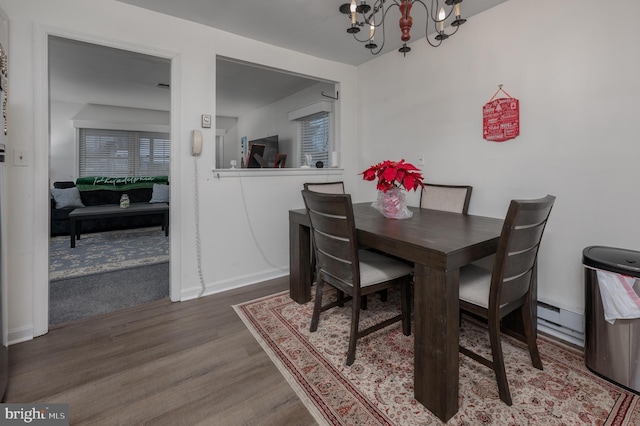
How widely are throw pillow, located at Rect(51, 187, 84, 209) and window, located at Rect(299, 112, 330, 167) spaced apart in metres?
3.75

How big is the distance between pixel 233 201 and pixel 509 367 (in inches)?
91.3

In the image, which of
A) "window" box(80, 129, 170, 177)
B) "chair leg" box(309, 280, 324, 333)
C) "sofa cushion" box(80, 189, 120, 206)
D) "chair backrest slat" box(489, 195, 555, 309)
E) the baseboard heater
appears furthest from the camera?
"window" box(80, 129, 170, 177)

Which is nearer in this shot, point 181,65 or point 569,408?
point 569,408

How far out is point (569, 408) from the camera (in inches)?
53.1

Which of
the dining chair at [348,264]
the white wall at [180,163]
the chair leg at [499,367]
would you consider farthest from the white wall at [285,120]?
the chair leg at [499,367]

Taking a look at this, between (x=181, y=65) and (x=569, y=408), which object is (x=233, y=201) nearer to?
(x=181, y=65)

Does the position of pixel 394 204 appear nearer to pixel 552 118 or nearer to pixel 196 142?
pixel 552 118

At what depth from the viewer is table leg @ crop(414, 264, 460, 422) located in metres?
1.27

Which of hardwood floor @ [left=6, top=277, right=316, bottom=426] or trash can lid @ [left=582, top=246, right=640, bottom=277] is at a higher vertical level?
trash can lid @ [left=582, top=246, right=640, bottom=277]

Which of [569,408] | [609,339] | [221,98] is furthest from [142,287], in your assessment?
[221,98]

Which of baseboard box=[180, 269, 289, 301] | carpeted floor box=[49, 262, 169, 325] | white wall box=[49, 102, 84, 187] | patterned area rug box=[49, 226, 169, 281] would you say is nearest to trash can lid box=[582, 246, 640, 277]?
baseboard box=[180, 269, 289, 301]

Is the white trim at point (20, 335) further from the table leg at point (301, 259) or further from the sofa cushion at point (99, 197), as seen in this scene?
the sofa cushion at point (99, 197)

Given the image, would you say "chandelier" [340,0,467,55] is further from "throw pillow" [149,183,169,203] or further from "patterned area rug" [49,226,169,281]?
"throw pillow" [149,183,169,203]

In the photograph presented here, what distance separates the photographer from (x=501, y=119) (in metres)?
2.16
